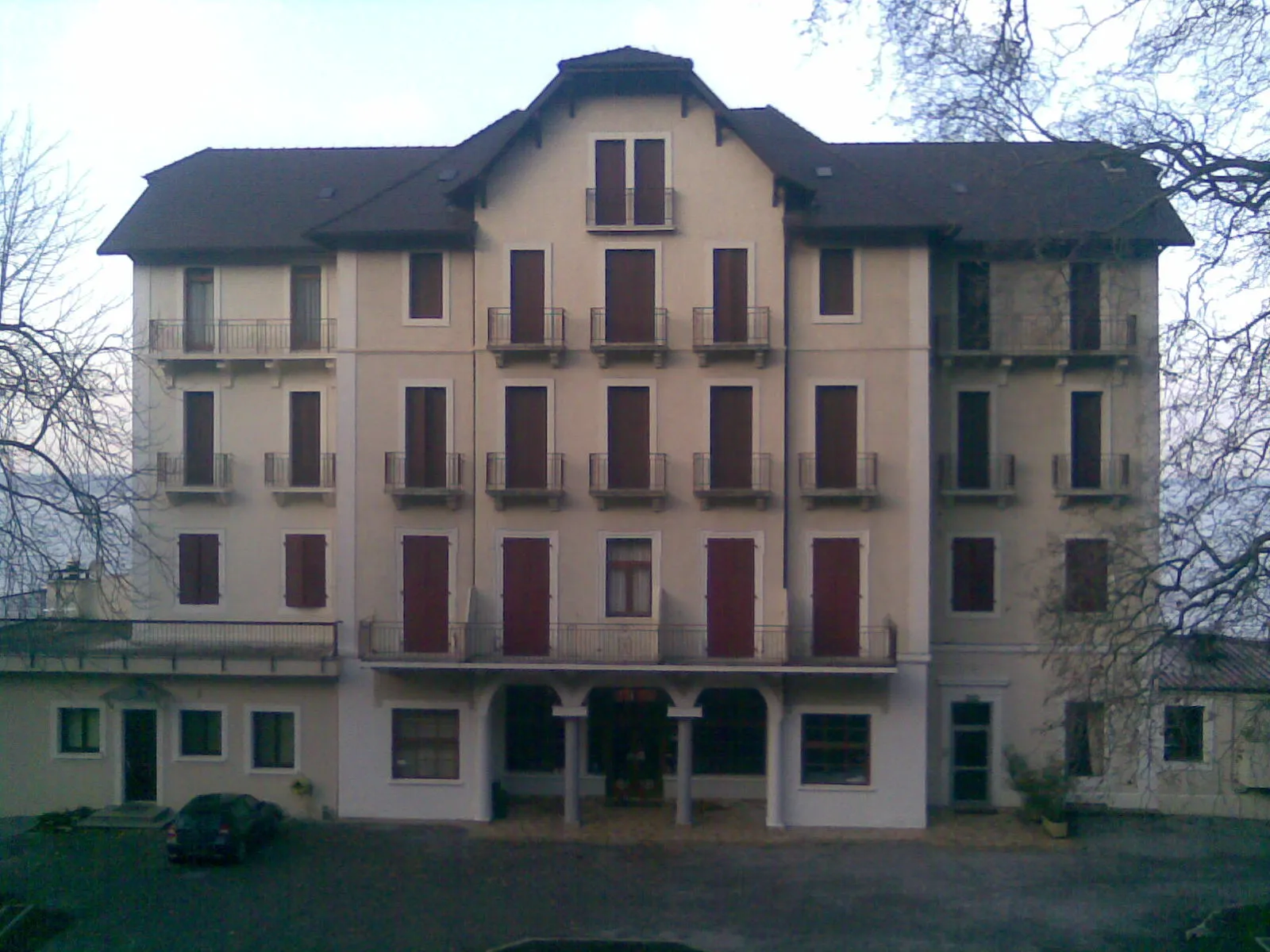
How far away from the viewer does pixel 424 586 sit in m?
22.6

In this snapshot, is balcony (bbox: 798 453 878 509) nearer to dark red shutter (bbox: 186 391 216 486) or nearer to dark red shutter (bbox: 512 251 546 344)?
dark red shutter (bbox: 512 251 546 344)

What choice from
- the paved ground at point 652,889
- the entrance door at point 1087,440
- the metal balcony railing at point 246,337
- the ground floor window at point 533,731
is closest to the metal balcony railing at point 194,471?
the metal balcony railing at point 246,337

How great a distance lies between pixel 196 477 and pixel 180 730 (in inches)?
229

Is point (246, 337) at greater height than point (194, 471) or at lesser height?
greater

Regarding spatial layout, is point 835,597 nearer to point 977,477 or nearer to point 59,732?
point 977,477

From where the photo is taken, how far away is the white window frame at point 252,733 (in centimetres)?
2277

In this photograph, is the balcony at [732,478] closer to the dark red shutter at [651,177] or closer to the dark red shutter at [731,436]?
the dark red shutter at [731,436]

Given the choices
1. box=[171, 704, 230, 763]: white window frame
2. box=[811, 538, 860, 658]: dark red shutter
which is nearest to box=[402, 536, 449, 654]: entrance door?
box=[171, 704, 230, 763]: white window frame

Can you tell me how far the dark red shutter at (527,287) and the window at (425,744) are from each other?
29.2 feet

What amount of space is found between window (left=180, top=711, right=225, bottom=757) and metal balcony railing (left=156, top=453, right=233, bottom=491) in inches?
206

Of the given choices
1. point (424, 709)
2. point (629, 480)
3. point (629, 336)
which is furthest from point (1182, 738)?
point (424, 709)

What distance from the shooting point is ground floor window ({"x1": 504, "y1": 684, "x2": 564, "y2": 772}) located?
24.1 m

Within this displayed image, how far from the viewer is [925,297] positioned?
22078mm

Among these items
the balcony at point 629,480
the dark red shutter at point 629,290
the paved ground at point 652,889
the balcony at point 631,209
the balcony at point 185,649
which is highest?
the balcony at point 631,209
